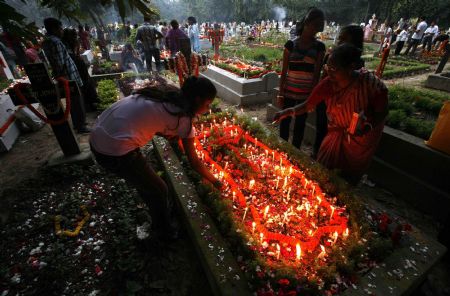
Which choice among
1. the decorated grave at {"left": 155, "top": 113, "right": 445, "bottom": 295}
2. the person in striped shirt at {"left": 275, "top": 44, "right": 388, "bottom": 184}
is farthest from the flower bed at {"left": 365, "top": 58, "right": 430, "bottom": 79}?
the decorated grave at {"left": 155, "top": 113, "right": 445, "bottom": 295}

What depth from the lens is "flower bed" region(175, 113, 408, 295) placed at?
81.3 inches

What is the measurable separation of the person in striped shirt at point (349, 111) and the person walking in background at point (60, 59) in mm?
4659

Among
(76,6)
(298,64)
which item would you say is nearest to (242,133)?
(298,64)

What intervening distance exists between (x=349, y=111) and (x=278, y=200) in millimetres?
1282

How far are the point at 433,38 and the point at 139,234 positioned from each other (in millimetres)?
20255

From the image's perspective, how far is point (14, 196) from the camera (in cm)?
393

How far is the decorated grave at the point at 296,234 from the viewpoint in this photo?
6.69ft

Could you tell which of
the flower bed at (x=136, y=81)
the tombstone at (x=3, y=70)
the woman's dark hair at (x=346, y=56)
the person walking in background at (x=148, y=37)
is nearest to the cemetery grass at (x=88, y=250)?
the woman's dark hair at (x=346, y=56)

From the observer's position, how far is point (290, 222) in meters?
2.69

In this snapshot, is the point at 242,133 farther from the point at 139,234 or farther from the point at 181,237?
the point at 139,234

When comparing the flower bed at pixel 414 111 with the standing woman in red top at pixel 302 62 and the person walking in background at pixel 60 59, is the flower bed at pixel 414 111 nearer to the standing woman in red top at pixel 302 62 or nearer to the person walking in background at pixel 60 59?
the standing woman in red top at pixel 302 62

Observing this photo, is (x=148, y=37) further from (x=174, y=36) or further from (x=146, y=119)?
(x=146, y=119)

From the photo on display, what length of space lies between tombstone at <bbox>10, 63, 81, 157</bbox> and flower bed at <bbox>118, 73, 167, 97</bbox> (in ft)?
13.2

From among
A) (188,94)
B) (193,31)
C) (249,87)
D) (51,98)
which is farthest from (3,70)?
(193,31)
